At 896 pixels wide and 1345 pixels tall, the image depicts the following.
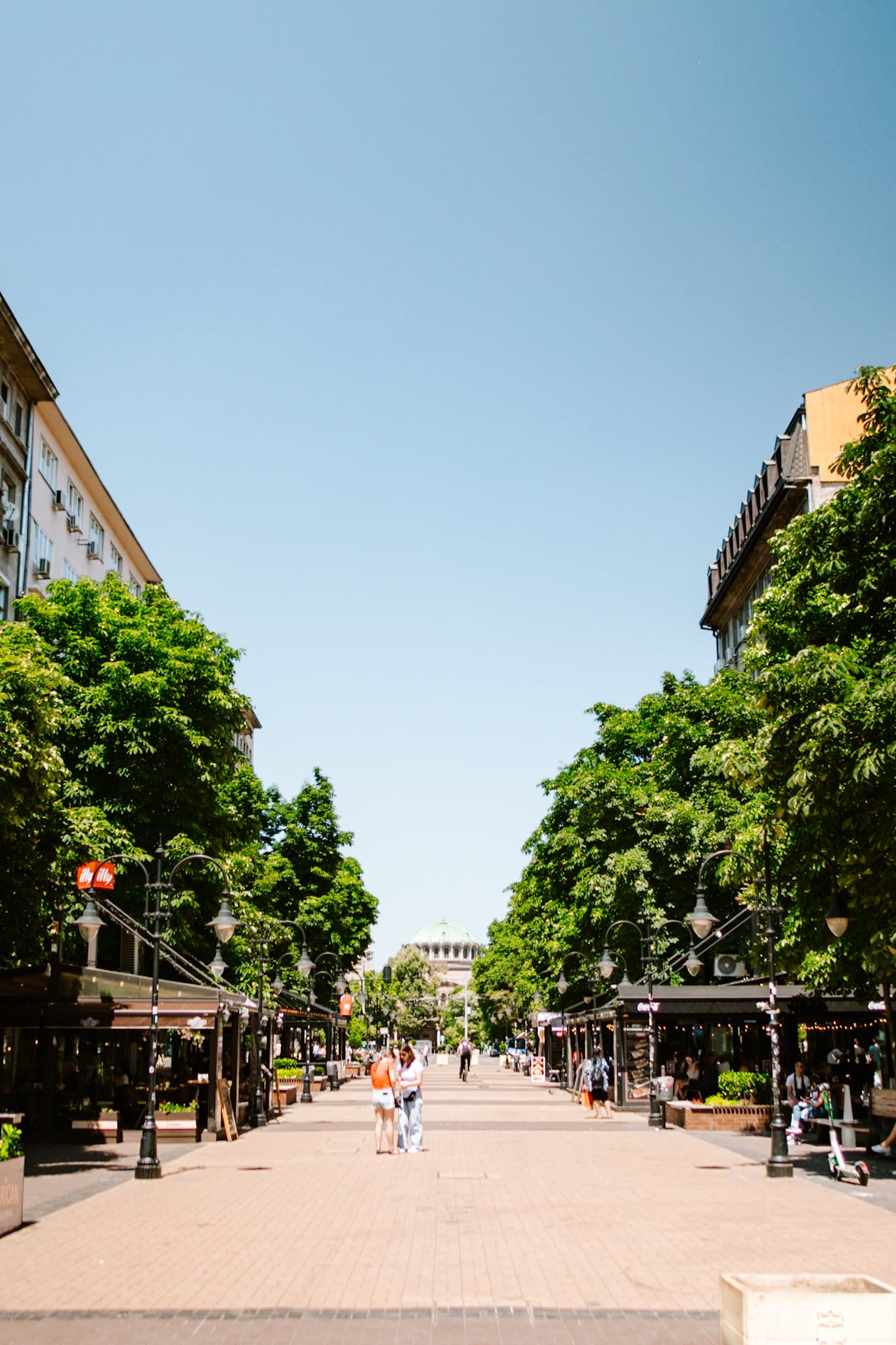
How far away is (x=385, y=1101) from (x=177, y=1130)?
604 centimetres

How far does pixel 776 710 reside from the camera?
20672 millimetres

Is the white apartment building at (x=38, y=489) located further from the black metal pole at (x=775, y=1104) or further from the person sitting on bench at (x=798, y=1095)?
the black metal pole at (x=775, y=1104)

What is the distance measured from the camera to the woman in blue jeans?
2706cm

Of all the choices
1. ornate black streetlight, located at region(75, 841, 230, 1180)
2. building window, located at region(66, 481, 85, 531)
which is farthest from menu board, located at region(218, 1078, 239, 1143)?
building window, located at region(66, 481, 85, 531)

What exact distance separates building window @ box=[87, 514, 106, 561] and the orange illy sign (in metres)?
24.4

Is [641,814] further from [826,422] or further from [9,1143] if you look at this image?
[9,1143]

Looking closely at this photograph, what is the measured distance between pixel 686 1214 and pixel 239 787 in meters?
38.9

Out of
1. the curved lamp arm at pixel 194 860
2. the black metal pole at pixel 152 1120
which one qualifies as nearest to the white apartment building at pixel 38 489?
the curved lamp arm at pixel 194 860

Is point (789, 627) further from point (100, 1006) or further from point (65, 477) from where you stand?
point (65, 477)

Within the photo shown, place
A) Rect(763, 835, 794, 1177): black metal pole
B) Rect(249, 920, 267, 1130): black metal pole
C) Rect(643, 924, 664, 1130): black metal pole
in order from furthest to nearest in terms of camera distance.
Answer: Rect(249, 920, 267, 1130): black metal pole
Rect(643, 924, 664, 1130): black metal pole
Rect(763, 835, 794, 1177): black metal pole

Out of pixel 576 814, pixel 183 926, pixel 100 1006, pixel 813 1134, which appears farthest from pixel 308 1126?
pixel 576 814

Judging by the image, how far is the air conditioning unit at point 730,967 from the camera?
39.6 m

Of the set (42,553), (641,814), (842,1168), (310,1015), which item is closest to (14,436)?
(42,553)

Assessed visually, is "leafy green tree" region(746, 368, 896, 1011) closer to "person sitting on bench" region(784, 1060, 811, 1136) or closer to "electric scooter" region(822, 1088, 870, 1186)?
"electric scooter" region(822, 1088, 870, 1186)
